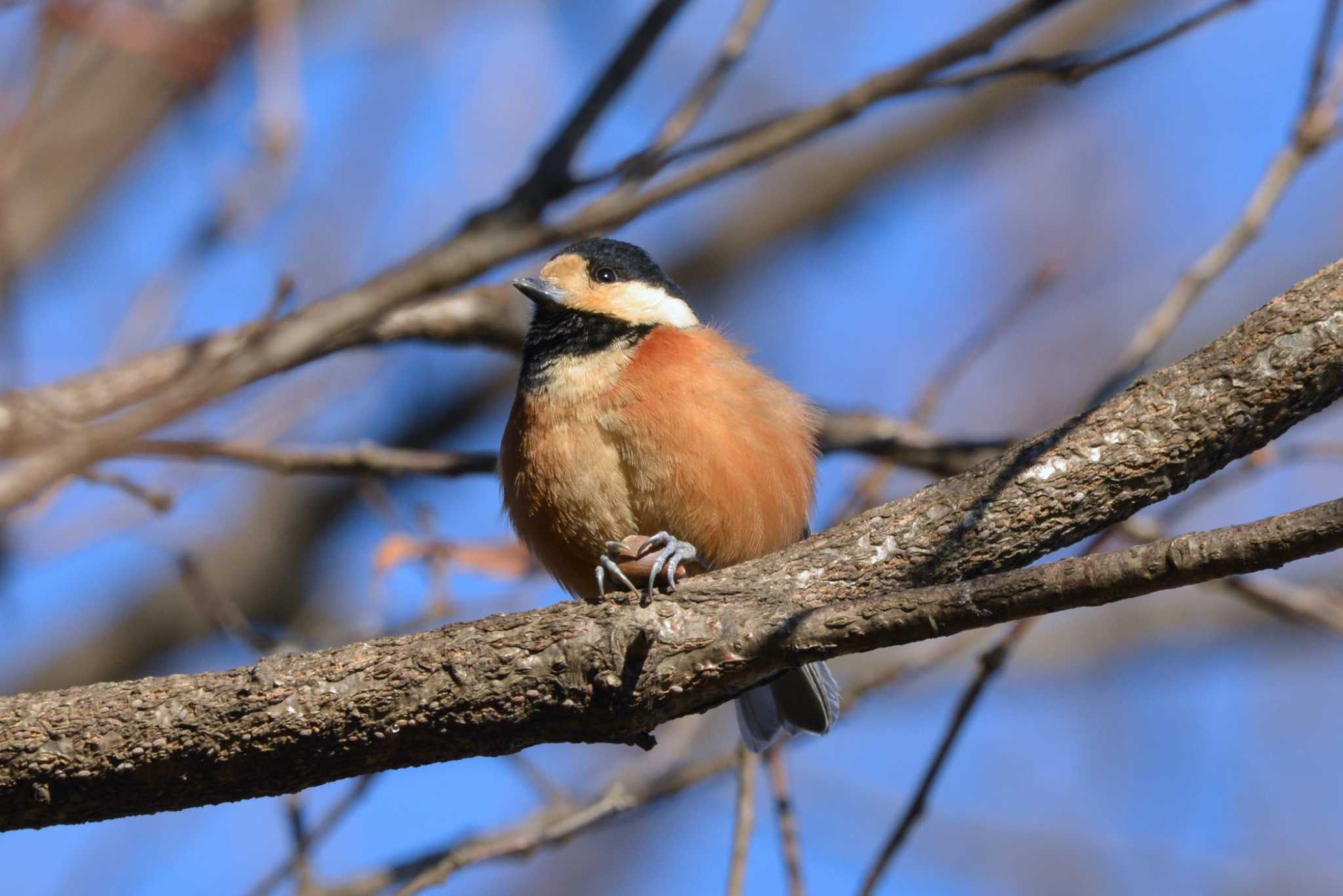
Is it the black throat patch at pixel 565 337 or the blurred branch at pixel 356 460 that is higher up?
the black throat patch at pixel 565 337

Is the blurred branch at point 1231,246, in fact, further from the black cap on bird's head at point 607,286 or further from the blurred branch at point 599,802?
the black cap on bird's head at point 607,286

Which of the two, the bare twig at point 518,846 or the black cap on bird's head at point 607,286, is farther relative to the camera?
the black cap on bird's head at point 607,286

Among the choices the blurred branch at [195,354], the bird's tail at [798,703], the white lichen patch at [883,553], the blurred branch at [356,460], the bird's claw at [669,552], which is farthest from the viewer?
the bird's tail at [798,703]

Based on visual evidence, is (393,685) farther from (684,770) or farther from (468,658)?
(684,770)

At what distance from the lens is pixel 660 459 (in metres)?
4.65

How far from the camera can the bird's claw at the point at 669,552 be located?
4.18 meters

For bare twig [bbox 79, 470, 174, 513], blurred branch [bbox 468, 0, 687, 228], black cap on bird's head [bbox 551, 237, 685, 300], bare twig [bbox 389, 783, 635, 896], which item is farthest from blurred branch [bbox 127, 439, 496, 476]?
bare twig [bbox 389, 783, 635, 896]

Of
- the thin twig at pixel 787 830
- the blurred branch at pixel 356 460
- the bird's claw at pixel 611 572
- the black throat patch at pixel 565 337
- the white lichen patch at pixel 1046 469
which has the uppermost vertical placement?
the black throat patch at pixel 565 337

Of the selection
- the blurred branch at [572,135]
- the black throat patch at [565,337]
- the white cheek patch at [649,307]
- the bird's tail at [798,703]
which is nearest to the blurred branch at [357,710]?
the blurred branch at [572,135]

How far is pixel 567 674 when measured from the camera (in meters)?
3.34

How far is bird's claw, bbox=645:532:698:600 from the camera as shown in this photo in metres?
4.18

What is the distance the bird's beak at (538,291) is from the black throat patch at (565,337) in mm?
31

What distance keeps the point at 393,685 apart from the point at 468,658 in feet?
0.64

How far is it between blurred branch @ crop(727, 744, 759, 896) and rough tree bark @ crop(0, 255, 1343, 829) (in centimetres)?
61
